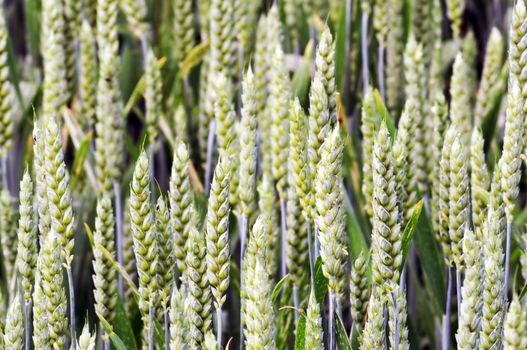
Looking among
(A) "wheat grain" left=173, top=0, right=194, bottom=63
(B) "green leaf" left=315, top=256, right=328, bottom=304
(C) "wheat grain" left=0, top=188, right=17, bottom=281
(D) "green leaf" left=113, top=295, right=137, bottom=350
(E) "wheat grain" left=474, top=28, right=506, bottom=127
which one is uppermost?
(A) "wheat grain" left=173, top=0, right=194, bottom=63

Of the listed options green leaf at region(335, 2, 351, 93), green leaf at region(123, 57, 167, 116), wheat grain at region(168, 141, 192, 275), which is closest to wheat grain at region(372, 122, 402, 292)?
wheat grain at region(168, 141, 192, 275)

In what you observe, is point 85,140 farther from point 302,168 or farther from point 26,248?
point 302,168

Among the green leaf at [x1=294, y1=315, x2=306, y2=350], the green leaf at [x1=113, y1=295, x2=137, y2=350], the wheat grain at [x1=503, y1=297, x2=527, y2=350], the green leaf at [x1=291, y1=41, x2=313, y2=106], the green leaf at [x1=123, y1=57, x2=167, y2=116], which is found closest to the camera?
the wheat grain at [x1=503, y1=297, x2=527, y2=350]

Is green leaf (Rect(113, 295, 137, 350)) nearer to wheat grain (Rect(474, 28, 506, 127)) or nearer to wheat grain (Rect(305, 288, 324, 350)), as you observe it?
wheat grain (Rect(305, 288, 324, 350))

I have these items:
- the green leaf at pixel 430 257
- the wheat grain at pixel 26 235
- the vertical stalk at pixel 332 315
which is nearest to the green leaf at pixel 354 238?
the green leaf at pixel 430 257

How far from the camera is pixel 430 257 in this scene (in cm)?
143

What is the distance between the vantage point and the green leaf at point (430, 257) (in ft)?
4.66

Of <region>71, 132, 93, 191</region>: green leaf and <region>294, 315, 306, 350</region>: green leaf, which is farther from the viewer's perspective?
<region>71, 132, 93, 191</region>: green leaf

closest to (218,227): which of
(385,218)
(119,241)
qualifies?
(385,218)

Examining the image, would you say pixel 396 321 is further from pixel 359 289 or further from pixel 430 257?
pixel 430 257

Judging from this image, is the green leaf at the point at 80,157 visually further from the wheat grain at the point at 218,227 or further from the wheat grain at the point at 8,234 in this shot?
the wheat grain at the point at 218,227

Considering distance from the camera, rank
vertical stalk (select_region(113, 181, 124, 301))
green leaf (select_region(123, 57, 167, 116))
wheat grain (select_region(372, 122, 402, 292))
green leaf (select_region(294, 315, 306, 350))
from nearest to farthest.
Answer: wheat grain (select_region(372, 122, 402, 292))
green leaf (select_region(294, 315, 306, 350))
vertical stalk (select_region(113, 181, 124, 301))
green leaf (select_region(123, 57, 167, 116))

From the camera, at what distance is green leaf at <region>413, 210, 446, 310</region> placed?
1419 millimetres

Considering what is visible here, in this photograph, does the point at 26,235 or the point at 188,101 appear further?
the point at 188,101
